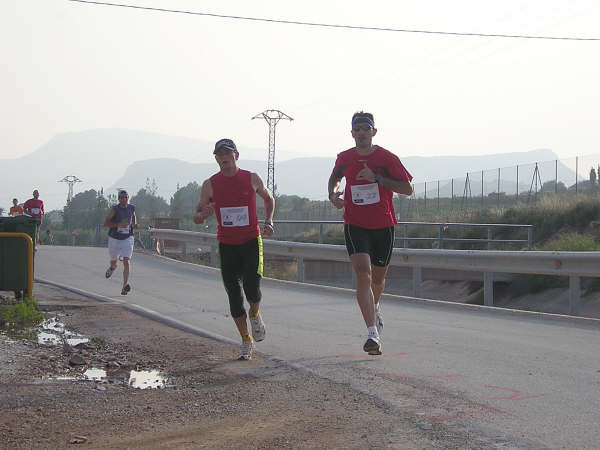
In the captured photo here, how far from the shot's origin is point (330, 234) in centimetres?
3788

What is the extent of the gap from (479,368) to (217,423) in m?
2.67

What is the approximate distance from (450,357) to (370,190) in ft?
5.38

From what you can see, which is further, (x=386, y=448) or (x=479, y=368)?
(x=479, y=368)

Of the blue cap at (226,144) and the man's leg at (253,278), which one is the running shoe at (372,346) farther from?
the blue cap at (226,144)

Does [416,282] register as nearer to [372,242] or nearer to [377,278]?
[377,278]

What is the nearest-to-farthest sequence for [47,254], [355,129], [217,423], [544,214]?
[217,423] < [355,129] < [47,254] < [544,214]

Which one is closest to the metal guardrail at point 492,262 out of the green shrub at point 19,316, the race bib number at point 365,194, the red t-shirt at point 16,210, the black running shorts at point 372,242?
the black running shorts at point 372,242

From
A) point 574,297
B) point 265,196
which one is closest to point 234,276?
point 265,196

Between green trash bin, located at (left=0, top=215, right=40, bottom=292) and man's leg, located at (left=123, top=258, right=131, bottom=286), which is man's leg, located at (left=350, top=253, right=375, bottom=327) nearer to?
green trash bin, located at (left=0, top=215, right=40, bottom=292)

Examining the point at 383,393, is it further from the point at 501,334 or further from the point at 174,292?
the point at 174,292

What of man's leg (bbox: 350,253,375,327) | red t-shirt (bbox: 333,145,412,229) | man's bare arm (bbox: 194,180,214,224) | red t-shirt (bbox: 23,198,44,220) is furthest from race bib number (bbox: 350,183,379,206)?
red t-shirt (bbox: 23,198,44,220)

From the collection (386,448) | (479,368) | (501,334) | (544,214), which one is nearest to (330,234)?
(544,214)

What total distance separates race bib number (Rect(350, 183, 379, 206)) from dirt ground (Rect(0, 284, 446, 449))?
1600 mm

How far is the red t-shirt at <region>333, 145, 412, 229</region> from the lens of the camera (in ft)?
25.2
